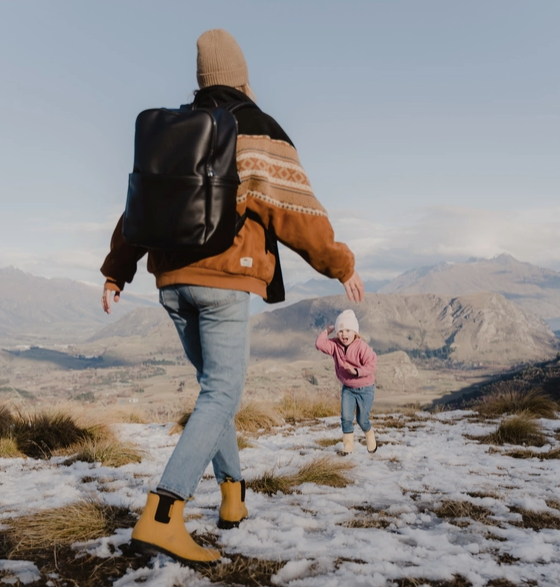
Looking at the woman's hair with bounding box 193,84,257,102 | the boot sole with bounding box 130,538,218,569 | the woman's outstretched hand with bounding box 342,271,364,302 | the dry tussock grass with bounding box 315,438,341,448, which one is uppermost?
the woman's hair with bounding box 193,84,257,102

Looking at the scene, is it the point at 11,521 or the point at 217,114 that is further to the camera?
the point at 11,521

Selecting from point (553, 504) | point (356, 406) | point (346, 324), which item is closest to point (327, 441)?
point (356, 406)

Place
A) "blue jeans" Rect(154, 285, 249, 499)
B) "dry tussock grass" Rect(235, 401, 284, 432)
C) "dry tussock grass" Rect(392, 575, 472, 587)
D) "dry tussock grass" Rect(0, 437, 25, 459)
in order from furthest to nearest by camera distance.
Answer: "dry tussock grass" Rect(235, 401, 284, 432)
"dry tussock grass" Rect(0, 437, 25, 459)
"blue jeans" Rect(154, 285, 249, 499)
"dry tussock grass" Rect(392, 575, 472, 587)

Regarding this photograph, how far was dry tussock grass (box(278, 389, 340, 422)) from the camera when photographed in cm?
895

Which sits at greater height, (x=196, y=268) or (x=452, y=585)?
(x=196, y=268)

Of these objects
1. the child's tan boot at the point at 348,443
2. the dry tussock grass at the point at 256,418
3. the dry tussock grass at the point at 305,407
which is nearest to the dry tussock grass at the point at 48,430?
the dry tussock grass at the point at 256,418

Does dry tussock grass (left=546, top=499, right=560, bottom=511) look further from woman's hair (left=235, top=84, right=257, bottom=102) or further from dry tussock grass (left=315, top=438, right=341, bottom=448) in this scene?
woman's hair (left=235, top=84, right=257, bottom=102)

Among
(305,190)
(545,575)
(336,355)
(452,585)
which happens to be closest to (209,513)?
(452,585)

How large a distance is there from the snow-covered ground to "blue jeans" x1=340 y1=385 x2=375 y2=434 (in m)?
0.31

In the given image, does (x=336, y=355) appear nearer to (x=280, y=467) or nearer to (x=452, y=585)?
(x=280, y=467)

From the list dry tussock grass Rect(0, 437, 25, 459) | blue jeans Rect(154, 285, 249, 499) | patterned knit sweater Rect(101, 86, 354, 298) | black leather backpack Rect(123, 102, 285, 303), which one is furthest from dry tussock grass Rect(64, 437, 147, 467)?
black leather backpack Rect(123, 102, 285, 303)

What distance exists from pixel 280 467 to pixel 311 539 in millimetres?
1992

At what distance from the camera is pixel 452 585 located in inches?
75.9

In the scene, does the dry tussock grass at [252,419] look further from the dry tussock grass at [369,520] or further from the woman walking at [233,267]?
the woman walking at [233,267]
